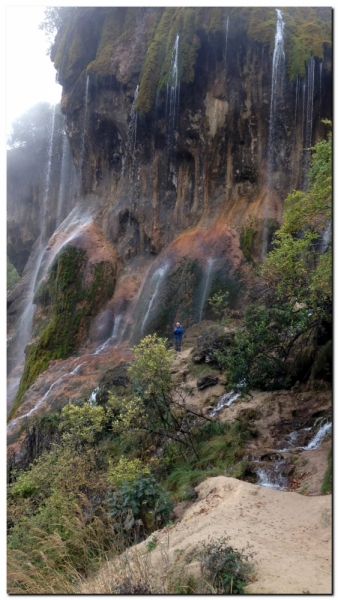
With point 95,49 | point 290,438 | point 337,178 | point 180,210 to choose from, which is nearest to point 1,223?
point 337,178

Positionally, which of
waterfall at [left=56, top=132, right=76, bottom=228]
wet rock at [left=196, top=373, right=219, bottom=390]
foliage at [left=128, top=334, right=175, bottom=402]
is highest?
waterfall at [left=56, top=132, right=76, bottom=228]

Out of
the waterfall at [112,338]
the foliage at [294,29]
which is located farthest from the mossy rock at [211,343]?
the foliage at [294,29]

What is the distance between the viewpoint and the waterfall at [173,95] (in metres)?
22.5

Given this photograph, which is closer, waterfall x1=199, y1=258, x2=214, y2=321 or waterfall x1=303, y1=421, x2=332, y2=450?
waterfall x1=303, y1=421, x2=332, y2=450

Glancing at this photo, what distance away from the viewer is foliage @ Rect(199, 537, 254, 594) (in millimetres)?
5656

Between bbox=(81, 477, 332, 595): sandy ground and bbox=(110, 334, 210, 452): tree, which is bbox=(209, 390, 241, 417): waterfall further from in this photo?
bbox=(81, 477, 332, 595): sandy ground

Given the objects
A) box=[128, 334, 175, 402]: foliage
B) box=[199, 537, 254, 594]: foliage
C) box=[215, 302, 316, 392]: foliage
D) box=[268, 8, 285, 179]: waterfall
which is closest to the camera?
box=[199, 537, 254, 594]: foliage

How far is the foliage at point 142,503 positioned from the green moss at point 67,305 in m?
14.1

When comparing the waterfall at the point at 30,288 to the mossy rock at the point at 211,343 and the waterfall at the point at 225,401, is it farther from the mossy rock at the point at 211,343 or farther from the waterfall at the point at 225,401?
the waterfall at the point at 225,401

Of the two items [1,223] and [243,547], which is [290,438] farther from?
[1,223]

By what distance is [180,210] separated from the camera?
2311 centimetres

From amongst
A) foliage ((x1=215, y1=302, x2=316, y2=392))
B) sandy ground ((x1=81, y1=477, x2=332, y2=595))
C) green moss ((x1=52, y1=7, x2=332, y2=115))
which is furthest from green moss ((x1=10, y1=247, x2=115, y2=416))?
sandy ground ((x1=81, y1=477, x2=332, y2=595))

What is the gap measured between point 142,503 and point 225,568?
2.98 metres

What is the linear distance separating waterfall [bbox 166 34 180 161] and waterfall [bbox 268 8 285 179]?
13.1 feet
